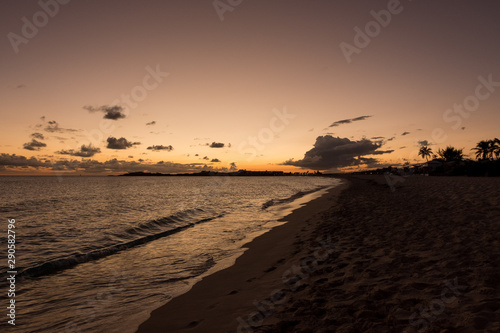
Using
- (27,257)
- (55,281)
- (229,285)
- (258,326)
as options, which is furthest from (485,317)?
(27,257)

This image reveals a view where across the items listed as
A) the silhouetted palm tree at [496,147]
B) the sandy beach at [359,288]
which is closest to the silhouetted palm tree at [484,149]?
the silhouetted palm tree at [496,147]

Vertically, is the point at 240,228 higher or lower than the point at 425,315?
lower

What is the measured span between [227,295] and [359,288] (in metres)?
3.09

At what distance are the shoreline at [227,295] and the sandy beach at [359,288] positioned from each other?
0.02 m

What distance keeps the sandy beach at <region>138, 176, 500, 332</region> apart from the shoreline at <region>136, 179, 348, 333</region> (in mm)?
24

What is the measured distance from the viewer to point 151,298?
6895mm

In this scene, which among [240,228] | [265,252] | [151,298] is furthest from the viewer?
[240,228]

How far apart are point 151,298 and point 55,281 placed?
13.7 feet

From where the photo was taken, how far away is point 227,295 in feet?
21.3

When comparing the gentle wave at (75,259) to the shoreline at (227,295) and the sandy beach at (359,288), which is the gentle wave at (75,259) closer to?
the shoreline at (227,295)

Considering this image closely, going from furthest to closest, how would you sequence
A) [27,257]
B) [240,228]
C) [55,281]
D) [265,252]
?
[240,228]
[27,257]
[265,252]
[55,281]

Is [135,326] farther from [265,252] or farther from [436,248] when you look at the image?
[436,248]

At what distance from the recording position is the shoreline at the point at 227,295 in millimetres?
5238

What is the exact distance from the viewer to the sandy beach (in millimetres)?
4508
